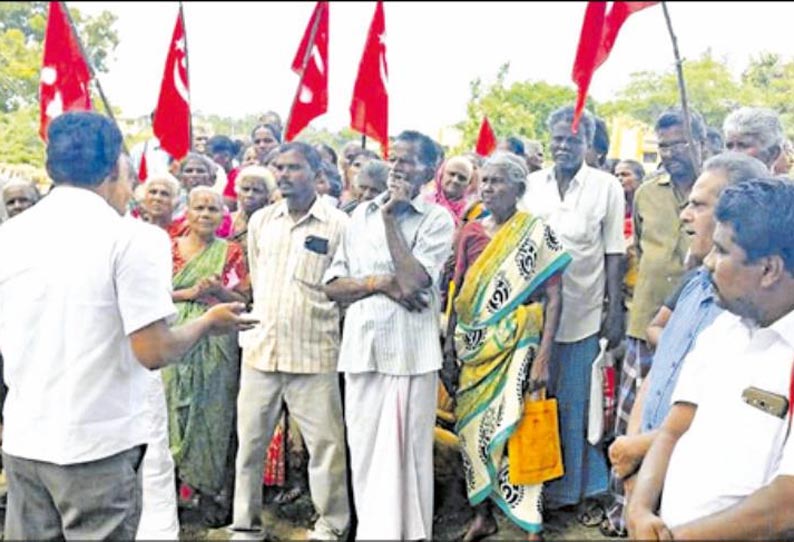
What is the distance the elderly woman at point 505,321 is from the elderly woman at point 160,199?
1.48m

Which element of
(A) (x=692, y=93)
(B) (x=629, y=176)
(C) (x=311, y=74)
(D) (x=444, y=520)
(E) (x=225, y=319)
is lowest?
(D) (x=444, y=520)

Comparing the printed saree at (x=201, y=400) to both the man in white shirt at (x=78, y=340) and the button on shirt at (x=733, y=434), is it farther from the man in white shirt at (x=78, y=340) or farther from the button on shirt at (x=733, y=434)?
the button on shirt at (x=733, y=434)

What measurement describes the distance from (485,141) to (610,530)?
11.4ft

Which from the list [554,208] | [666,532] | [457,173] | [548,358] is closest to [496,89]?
[457,173]

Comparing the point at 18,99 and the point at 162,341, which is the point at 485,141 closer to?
the point at 18,99

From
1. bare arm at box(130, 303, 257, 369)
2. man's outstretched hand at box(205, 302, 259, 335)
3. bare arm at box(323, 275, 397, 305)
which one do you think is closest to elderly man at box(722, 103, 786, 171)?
bare arm at box(323, 275, 397, 305)

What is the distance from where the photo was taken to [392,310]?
3.95 metres

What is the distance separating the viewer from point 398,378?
395cm

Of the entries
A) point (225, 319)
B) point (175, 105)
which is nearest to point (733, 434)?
point (225, 319)

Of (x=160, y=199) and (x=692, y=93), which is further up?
(x=692, y=93)

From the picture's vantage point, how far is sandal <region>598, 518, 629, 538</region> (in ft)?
13.8

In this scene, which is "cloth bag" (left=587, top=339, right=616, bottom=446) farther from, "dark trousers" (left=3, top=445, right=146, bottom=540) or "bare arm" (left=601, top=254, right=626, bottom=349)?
"dark trousers" (left=3, top=445, right=146, bottom=540)

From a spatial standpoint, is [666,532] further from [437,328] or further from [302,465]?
[302,465]

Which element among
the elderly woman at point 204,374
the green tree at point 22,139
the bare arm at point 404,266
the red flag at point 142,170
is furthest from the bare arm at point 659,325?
the red flag at point 142,170
